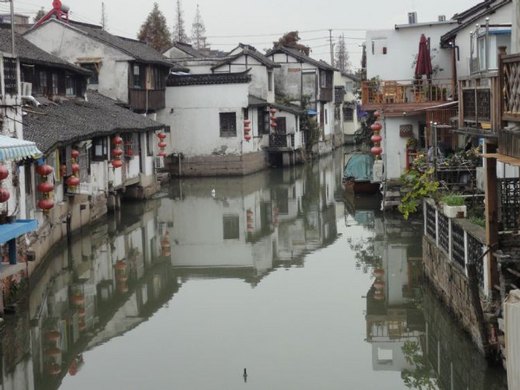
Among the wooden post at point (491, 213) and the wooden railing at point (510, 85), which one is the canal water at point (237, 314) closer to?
the wooden post at point (491, 213)

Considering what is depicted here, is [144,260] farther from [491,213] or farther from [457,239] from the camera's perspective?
[491,213]

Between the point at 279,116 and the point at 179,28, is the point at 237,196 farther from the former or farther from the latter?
the point at 179,28

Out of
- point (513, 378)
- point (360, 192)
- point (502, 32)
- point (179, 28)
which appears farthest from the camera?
point (179, 28)

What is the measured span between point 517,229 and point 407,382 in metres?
2.61

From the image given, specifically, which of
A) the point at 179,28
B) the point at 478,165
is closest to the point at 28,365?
the point at 478,165

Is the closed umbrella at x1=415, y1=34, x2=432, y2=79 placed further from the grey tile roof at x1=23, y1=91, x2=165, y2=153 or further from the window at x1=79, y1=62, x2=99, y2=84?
the window at x1=79, y1=62, x2=99, y2=84

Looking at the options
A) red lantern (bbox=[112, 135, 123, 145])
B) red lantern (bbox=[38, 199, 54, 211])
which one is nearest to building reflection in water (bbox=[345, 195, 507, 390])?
red lantern (bbox=[38, 199, 54, 211])

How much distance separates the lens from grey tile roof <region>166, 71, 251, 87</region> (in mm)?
41438

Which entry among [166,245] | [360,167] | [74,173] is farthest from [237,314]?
[360,167]

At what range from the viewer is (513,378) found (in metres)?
5.72

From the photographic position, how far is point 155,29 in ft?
210

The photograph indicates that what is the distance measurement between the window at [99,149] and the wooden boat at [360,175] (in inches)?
364

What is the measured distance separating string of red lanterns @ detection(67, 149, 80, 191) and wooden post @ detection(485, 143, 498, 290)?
549 inches

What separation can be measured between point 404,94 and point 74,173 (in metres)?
10.9
